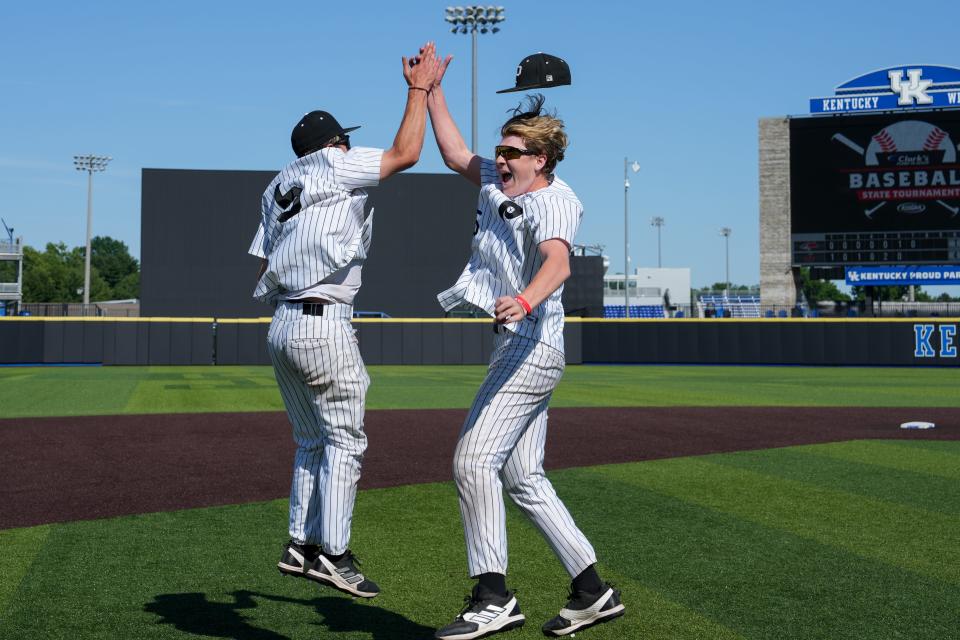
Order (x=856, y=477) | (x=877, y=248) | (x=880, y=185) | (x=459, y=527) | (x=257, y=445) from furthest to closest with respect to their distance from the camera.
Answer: (x=877, y=248), (x=880, y=185), (x=257, y=445), (x=856, y=477), (x=459, y=527)

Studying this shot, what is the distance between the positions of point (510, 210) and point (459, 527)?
9.11ft

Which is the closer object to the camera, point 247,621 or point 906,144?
point 247,621

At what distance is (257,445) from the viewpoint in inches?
397

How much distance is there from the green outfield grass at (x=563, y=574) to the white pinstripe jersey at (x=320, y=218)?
138 centimetres

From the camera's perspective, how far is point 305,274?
403 centimetres

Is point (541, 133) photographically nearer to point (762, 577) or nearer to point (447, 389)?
point (762, 577)

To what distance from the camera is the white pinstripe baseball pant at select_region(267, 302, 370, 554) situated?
400cm

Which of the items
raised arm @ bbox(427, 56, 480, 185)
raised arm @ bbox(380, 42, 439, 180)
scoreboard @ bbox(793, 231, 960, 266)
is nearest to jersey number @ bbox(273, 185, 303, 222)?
raised arm @ bbox(380, 42, 439, 180)

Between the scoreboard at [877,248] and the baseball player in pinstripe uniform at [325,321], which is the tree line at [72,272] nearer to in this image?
the scoreboard at [877,248]

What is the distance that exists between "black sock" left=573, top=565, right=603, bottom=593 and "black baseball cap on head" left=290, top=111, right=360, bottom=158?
2.02m

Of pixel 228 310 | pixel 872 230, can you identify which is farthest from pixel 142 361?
pixel 872 230

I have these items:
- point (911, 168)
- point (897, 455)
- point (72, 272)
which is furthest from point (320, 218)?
point (72, 272)

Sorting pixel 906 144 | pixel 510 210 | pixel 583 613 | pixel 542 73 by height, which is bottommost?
pixel 583 613

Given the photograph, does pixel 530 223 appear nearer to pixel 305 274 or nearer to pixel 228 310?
pixel 305 274
